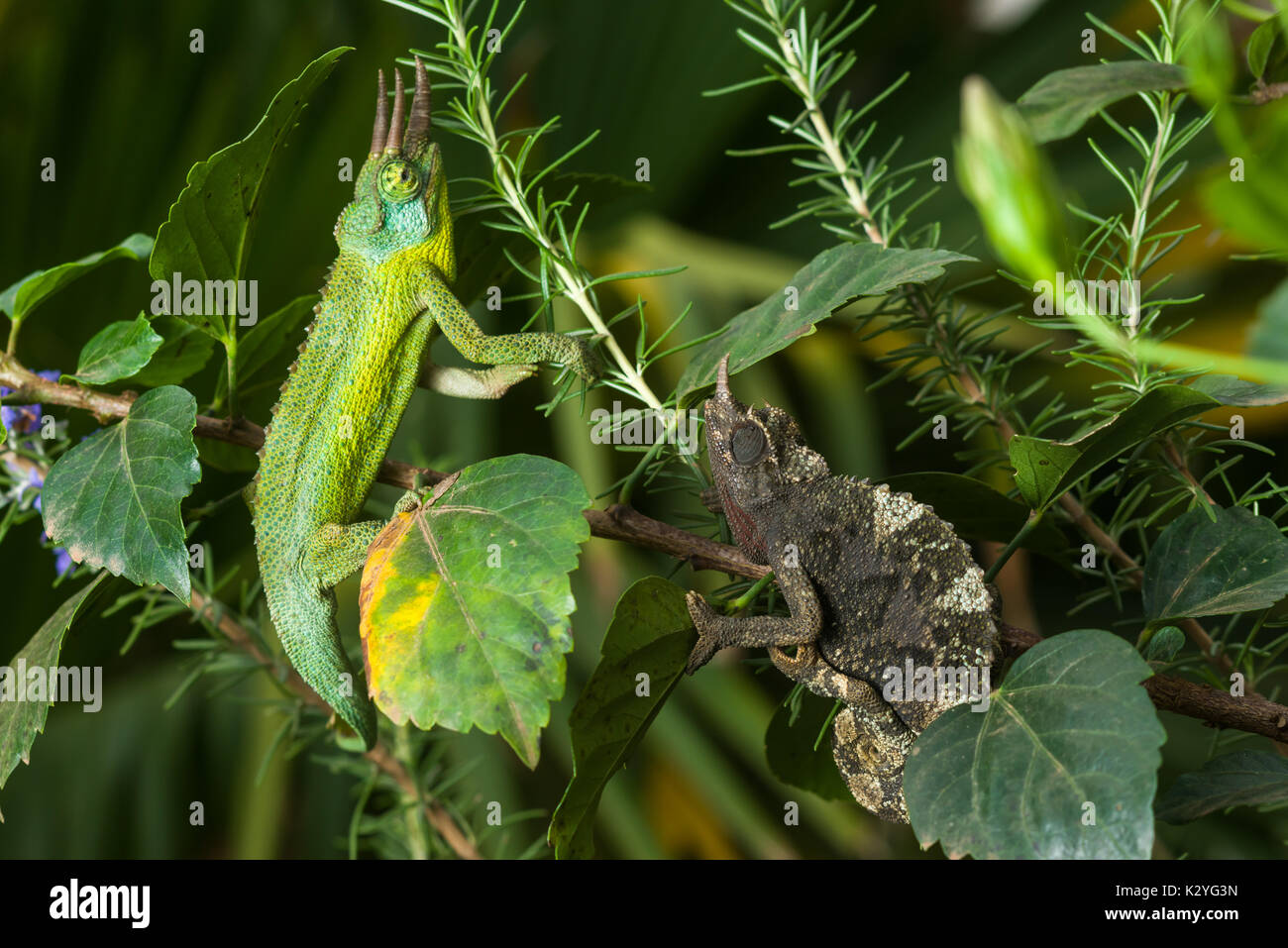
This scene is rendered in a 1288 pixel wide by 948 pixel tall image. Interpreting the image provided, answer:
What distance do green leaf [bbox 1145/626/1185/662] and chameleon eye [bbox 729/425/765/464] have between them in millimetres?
264

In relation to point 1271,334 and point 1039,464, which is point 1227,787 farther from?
point 1271,334

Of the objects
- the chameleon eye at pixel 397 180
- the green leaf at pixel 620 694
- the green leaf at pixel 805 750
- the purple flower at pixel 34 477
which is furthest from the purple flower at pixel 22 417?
the green leaf at pixel 805 750

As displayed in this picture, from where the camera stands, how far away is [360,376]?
57 centimetres

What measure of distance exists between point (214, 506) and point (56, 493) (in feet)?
0.29

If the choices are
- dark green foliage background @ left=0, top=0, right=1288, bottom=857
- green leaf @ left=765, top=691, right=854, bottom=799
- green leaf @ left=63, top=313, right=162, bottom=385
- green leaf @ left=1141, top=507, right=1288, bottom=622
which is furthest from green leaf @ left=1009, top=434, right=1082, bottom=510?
dark green foliage background @ left=0, top=0, right=1288, bottom=857

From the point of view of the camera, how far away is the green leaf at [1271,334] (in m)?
0.18

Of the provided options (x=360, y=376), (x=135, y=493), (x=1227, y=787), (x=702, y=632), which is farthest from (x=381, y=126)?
(x=1227, y=787)

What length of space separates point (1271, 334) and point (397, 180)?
49cm

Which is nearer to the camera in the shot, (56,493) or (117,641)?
(56,493)

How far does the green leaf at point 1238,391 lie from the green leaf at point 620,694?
0.29 meters

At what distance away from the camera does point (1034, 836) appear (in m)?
0.39

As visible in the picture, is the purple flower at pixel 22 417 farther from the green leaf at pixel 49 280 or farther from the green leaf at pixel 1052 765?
the green leaf at pixel 1052 765
